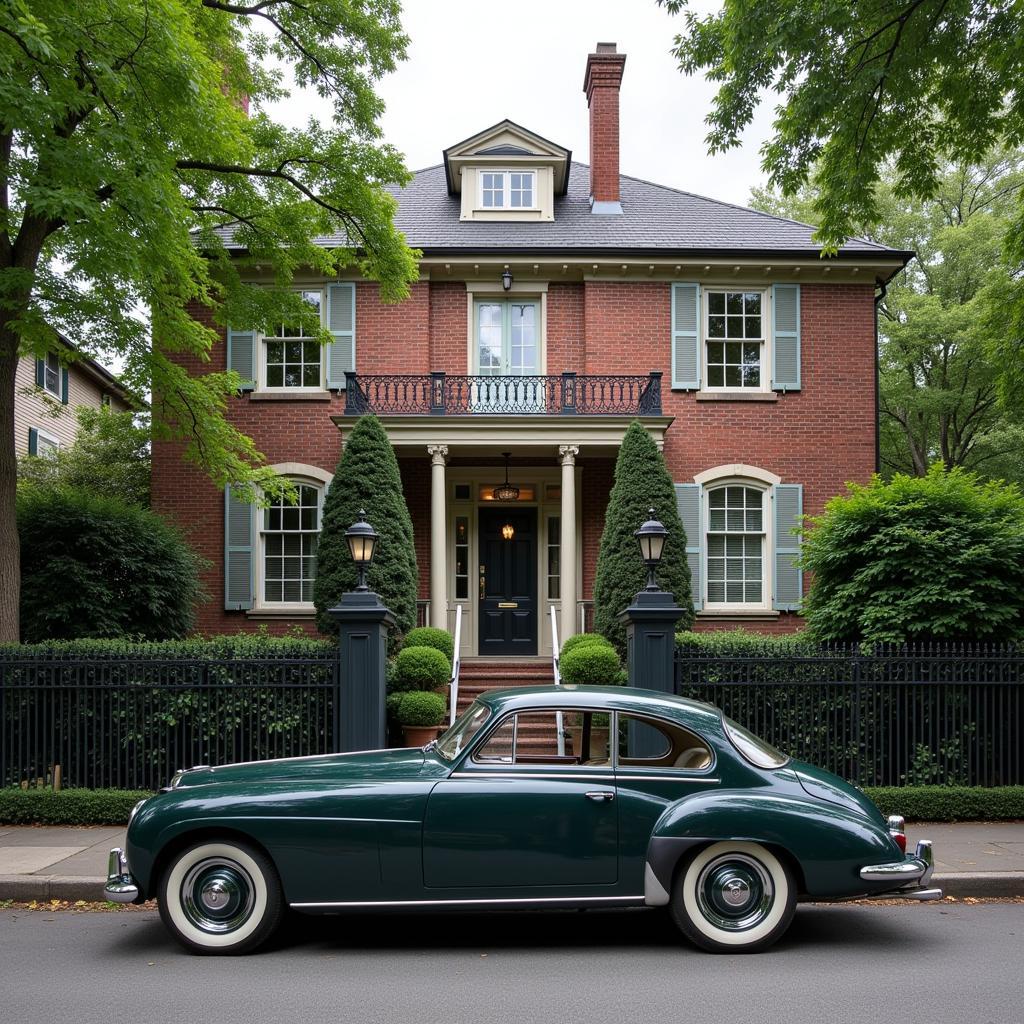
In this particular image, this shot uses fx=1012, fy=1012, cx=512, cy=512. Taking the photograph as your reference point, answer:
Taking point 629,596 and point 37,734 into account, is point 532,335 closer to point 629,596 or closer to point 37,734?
point 629,596

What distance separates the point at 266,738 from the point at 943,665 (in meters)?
6.70

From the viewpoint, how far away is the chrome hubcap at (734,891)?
18.9 feet

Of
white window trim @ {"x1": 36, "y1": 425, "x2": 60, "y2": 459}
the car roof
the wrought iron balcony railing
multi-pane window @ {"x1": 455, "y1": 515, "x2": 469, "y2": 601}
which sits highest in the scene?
white window trim @ {"x1": 36, "y1": 425, "x2": 60, "y2": 459}

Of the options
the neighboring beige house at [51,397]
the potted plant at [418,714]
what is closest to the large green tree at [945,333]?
the potted plant at [418,714]

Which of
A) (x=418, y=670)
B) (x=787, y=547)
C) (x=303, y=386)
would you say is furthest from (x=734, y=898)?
(x=303, y=386)

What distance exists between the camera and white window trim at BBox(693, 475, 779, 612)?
56.1 ft

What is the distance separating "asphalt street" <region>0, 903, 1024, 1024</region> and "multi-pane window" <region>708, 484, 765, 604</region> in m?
10.5

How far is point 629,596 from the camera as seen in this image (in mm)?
14438

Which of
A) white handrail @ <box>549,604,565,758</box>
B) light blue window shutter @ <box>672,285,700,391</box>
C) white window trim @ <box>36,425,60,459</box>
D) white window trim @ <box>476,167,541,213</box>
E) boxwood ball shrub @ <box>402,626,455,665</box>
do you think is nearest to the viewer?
white handrail @ <box>549,604,565,758</box>

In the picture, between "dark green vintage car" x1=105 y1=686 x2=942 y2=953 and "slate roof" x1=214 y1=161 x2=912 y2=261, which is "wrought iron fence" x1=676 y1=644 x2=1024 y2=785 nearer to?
"dark green vintage car" x1=105 y1=686 x2=942 y2=953

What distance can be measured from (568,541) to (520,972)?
10651 mm

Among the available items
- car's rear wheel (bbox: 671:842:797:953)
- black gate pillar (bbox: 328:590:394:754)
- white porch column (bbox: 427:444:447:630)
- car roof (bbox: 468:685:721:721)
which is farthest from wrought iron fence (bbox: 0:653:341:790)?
white porch column (bbox: 427:444:447:630)

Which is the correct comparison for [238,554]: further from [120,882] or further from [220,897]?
[220,897]

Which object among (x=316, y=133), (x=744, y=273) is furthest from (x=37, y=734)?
(x=744, y=273)
